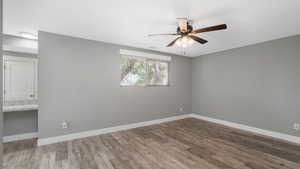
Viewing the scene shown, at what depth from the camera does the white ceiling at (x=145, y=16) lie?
175cm

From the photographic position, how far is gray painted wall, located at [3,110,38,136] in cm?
267

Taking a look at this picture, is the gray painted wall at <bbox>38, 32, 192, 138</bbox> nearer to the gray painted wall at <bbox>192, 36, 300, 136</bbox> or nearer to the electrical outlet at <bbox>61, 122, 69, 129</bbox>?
the electrical outlet at <bbox>61, 122, 69, 129</bbox>

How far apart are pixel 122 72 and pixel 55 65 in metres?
1.54

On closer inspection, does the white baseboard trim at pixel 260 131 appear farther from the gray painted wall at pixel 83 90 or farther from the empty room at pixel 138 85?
the gray painted wall at pixel 83 90

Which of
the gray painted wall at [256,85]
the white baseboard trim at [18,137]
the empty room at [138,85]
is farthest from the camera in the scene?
the gray painted wall at [256,85]

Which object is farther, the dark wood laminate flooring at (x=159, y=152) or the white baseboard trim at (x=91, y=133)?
the white baseboard trim at (x=91, y=133)

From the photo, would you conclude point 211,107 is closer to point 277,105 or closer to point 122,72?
point 277,105

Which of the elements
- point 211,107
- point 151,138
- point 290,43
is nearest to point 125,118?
point 151,138

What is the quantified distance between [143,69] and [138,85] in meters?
0.56

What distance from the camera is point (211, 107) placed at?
14.2 feet

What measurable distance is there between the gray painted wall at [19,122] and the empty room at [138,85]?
0.06 feet

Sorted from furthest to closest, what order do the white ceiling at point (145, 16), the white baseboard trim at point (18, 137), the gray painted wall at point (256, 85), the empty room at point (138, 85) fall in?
the gray painted wall at point (256, 85) → the white baseboard trim at point (18, 137) → the empty room at point (138, 85) → the white ceiling at point (145, 16)

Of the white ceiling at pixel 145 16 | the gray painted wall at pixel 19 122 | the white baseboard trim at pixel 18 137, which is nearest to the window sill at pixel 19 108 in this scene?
the gray painted wall at pixel 19 122

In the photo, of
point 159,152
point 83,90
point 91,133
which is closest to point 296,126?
point 159,152
